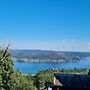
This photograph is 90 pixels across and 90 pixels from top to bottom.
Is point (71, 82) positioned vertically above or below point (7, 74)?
above

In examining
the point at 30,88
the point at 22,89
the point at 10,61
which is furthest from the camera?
the point at 30,88

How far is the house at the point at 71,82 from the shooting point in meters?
25.0

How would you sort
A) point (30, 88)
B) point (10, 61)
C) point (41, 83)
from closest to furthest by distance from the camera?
point (10, 61)
point (30, 88)
point (41, 83)

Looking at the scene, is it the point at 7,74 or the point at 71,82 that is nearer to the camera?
the point at 71,82

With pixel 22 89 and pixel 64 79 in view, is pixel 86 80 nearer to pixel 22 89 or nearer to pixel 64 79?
pixel 64 79

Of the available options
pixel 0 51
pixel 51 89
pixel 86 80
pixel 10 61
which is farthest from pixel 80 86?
pixel 10 61

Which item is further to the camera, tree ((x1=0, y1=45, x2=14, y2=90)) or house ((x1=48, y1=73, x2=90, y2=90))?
tree ((x1=0, y1=45, x2=14, y2=90))

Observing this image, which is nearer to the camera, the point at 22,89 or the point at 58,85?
the point at 58,85

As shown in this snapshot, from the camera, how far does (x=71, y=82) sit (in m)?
25.4

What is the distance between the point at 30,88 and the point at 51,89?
3517cm

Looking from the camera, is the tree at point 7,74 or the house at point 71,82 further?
the tree at point 7,74

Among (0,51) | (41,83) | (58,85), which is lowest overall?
(41,83)

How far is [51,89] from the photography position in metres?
25.1

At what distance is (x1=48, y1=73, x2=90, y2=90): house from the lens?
82.1 feet
